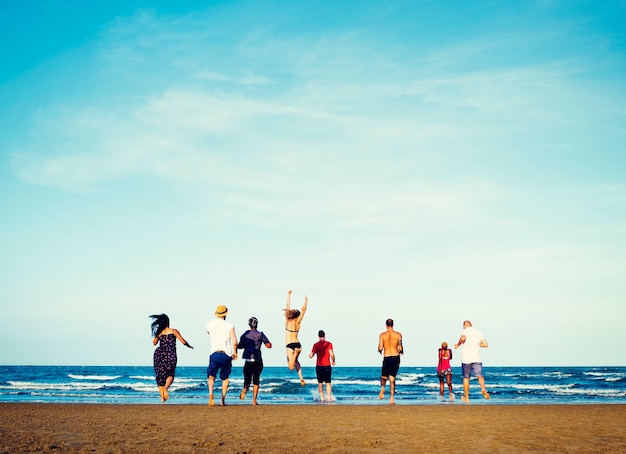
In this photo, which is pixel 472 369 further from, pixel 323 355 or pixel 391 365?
pixel 323 355

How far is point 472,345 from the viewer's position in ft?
47.9

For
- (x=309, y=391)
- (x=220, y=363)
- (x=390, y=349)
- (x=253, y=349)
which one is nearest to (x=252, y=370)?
(x=253, y=349)

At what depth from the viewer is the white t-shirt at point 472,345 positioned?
1460 cm

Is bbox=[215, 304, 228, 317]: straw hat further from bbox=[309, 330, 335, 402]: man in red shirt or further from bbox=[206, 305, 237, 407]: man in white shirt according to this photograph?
bbox=[309, 330, 335, 402]: man in red shirt

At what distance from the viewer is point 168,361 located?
468 inches

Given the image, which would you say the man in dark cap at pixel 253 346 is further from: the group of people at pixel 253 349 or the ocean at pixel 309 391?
the ocean at pixel 309 391

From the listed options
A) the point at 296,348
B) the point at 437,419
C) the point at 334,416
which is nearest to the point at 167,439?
the point at 334,416

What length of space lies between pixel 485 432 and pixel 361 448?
2.33 meters

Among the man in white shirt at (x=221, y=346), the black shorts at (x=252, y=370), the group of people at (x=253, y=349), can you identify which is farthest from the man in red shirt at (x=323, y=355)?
the man in white shirt at (x=221, y=346)

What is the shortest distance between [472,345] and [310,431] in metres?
7.55

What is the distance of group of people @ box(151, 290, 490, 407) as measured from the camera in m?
12.0

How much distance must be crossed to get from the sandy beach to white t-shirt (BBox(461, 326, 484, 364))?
10.6 ft

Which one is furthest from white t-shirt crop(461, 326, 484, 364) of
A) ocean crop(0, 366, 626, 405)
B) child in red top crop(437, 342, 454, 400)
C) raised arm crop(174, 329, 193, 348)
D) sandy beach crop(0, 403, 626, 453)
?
raised arm crop(174, 329, 193, 348)

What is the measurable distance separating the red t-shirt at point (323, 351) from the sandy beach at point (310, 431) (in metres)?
3.73
